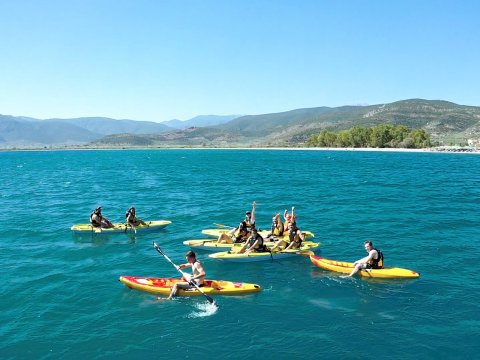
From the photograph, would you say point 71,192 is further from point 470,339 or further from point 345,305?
point 470,339

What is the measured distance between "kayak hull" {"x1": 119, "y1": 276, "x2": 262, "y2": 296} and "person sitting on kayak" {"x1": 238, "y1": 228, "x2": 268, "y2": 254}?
4.75m

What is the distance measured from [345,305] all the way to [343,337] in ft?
9.50

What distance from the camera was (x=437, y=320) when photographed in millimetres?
16938

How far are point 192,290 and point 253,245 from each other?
6.12 metres

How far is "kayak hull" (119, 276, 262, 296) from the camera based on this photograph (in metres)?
19.8

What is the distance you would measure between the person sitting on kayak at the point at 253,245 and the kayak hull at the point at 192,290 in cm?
475

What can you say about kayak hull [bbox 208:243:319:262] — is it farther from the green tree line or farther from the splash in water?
the green tree line

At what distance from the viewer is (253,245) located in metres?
24.8

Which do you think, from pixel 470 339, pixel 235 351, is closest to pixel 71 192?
pixel 235 351

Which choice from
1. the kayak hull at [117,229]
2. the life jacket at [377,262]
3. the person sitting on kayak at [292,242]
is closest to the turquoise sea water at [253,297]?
the kayak hull at [117,229]

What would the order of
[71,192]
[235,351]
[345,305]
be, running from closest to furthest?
[235,351]
[345,305]
[71,192]

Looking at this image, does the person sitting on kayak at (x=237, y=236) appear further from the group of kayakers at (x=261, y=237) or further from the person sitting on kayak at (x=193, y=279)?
the person sitting on kayak at (x=193, y=279)

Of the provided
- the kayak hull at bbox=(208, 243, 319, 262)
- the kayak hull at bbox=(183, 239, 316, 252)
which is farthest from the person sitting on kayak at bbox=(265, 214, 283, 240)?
the kayak hull at bbox=(208, 243, 319, 262)

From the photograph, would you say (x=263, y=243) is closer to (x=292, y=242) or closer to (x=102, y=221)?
(x=292, y=242)
